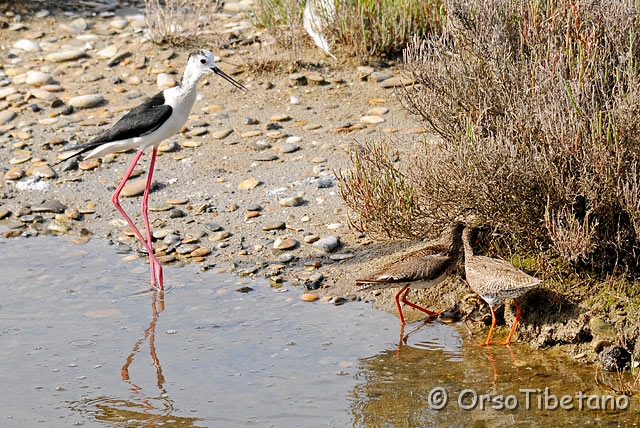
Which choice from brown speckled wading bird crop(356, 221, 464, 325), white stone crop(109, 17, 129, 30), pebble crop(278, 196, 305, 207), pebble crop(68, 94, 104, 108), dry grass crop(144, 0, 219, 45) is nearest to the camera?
brown speckled wading bird crop(356, 221, 464, 325)

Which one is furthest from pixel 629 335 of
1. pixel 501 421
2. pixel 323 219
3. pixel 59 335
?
pixel 59 335

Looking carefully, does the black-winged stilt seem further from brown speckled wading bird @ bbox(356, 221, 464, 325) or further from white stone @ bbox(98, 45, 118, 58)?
white stone @ bbox(98, 45, 118, 58)

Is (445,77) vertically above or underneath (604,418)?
above

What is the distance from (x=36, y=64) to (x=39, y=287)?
3961 mm

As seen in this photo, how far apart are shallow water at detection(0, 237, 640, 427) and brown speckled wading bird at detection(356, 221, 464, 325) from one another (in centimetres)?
28

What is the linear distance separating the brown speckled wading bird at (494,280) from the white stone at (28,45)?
6.17 meters

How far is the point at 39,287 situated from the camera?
6.35m

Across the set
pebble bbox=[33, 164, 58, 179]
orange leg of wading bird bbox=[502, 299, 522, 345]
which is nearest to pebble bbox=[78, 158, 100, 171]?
pebble bbox=[33, 164, 58, 179]

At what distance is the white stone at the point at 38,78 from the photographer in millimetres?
9188

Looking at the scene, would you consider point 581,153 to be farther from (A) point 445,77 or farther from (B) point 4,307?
(B) point 4,307

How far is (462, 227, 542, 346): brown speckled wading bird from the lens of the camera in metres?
5.00

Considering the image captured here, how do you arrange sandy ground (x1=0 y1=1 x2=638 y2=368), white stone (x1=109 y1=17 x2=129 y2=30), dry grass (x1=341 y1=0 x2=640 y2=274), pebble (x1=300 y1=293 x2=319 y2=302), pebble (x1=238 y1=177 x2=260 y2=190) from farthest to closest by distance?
white stone (x1=109 y1=17 x2=129 y2=30)
pebble (x1=238 y1=177 x2=260 y2=190)
sandy ground (x1=0 y1=1 x2=638 y2=368)
pebble (x1=300 y1=293 x2=319 y2=302)
dry grass (x1=341 y1=0 x2=640 y2=274)

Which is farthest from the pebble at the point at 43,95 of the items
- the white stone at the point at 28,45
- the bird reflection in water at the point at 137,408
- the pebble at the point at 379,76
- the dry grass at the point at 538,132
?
the bird reflection in water at the point at 137,408

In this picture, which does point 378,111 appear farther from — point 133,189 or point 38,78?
point 38,78
